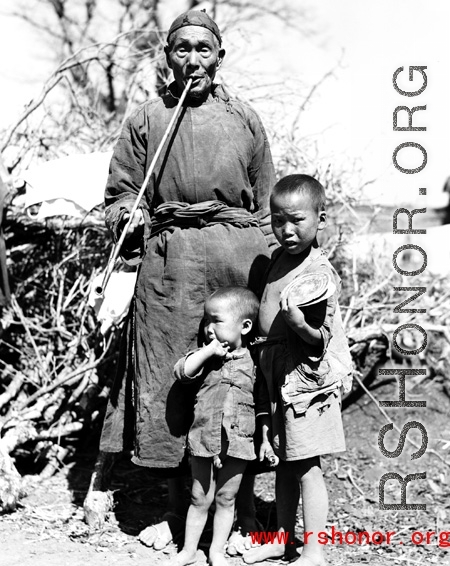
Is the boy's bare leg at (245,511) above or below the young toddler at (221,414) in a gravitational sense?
below

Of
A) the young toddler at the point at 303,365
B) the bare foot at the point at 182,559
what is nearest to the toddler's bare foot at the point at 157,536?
the bare foot at the point at 182,559

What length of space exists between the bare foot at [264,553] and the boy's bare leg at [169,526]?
39 centimetres

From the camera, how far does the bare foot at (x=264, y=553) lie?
3227 mm

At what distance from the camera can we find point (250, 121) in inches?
139

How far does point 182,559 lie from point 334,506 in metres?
1.17

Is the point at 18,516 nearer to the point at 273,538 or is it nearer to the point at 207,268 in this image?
the point at 273,538

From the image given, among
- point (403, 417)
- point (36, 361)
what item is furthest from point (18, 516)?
point (403, 417)

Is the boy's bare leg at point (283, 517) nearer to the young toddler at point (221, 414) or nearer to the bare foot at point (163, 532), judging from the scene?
the young toddler at point (221, 414)

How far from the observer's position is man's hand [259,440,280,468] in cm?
313

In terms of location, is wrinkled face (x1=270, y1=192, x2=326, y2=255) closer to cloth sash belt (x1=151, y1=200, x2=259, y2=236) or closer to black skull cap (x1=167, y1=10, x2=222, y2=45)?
cloth sash belt (x1=151, y1=200, x2=259, y2=236)

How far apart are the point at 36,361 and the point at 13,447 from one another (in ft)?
2.48

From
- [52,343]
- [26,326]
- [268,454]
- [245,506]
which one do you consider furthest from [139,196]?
[52,343]

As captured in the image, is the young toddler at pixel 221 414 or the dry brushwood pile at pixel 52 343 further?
the dry brushwood pile at pixel 52 343

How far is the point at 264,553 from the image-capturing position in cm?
324
